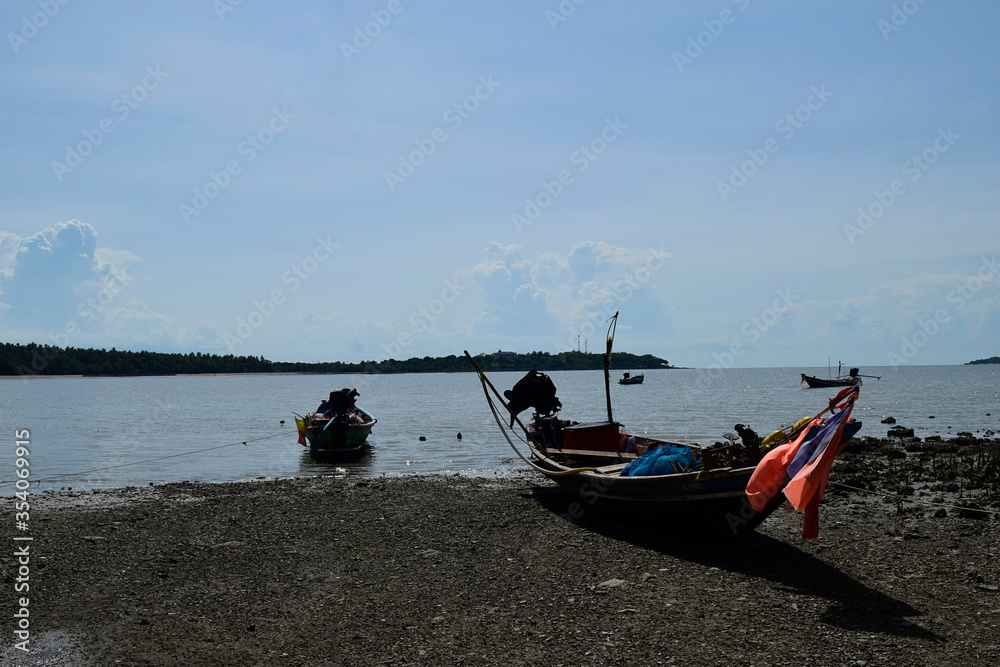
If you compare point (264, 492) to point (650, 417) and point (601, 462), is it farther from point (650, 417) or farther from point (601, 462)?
point (650, 417)

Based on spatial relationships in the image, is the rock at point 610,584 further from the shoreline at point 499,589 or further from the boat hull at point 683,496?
the boat hull at point 683,496

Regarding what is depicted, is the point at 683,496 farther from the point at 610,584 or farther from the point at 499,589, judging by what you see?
the point at 499,589

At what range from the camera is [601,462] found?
54.1ft

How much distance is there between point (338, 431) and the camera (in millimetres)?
28953

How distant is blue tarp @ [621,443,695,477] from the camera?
12.6 m

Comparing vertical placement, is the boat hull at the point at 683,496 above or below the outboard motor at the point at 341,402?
below

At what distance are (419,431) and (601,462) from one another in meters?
26.3

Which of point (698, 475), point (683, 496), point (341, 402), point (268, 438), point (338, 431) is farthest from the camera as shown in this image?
point (268, 438)

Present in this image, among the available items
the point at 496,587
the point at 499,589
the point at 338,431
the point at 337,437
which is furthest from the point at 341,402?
the point at 499,589

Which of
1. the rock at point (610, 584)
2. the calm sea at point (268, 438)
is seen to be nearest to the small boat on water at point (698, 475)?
the rock at point (610, 584)

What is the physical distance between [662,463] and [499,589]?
414 centimetres

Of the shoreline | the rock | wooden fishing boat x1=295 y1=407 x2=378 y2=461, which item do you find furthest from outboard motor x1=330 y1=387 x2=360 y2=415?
the rock

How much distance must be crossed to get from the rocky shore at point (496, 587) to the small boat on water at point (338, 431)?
40.1ft

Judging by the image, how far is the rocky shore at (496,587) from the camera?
802cm
